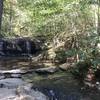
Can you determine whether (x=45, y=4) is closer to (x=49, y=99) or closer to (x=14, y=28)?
(x=49, y=99)

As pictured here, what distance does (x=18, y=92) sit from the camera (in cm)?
834

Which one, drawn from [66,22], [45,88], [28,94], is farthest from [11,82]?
[66,22]

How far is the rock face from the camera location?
7.97 m

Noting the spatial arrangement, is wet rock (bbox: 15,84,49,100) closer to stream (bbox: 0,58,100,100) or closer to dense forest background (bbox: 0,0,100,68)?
stream (bbox: 0,58,100,100)

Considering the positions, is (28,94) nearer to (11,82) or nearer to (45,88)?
(45,88)

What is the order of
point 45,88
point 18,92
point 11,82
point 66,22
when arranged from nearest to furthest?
1. point 18,92
2. point 45,88
3. point 11,82
4. point 66,22

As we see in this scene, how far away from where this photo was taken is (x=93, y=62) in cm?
955

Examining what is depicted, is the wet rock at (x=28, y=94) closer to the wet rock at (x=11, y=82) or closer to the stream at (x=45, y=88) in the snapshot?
the stream at (x=45, y=88)

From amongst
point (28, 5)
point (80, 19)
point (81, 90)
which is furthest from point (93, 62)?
point (28, 5)

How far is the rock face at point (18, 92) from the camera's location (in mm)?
7974

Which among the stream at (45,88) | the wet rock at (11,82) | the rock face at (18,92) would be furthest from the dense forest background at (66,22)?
the rock face at (18,92)

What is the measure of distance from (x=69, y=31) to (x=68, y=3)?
165 centimetres

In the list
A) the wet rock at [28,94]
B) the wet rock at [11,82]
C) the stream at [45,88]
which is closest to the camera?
the wet rock at [28,94]

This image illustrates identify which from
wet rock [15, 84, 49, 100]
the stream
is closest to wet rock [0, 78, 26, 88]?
the stream
